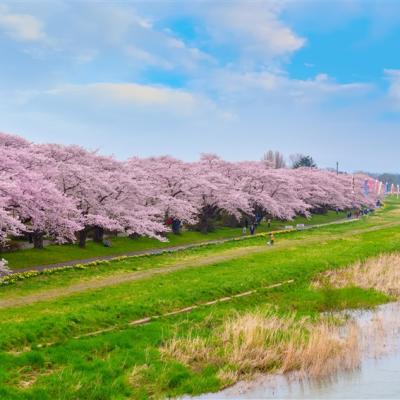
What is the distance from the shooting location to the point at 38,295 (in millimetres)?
24062

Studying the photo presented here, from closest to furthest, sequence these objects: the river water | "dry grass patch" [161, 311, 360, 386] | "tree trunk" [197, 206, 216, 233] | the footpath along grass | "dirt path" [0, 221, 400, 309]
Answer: the river water → "dry grass patch" [161, 311, 360, 386] → "dirt path" [0, 221, 400, 309] → the footpath along grass → "tree trunk" [197, 206, 216, 233]

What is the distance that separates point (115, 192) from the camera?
44.8m

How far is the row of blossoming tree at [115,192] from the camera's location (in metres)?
32.2

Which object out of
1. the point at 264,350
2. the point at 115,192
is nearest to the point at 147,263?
the point at 115,192

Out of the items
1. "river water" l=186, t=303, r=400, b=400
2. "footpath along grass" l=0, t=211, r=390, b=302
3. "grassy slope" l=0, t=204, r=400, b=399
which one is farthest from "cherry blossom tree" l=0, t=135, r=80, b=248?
"river water" l=186, t=303, r=400, b=400

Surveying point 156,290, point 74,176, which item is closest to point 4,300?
point 156,290

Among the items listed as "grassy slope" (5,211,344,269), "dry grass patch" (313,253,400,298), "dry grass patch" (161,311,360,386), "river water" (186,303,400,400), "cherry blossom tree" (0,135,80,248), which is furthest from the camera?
"grassy slope" (5,211,344,269)

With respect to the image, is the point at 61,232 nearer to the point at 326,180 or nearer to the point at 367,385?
the point at 367,385

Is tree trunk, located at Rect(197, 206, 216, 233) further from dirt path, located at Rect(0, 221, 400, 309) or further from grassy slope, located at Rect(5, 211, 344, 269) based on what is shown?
dirt path, located at Rect(0, 221, 400, 309)

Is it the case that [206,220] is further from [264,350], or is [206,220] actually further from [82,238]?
[264,350]

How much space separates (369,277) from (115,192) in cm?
2455

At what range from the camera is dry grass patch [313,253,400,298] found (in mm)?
26875

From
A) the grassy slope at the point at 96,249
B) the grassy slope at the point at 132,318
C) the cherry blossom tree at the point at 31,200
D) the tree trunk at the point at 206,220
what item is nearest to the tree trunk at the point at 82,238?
the grassy slope at the point at 96,249

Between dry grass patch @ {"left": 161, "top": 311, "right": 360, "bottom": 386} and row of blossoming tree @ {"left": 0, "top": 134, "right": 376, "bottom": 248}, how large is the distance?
14767mm
